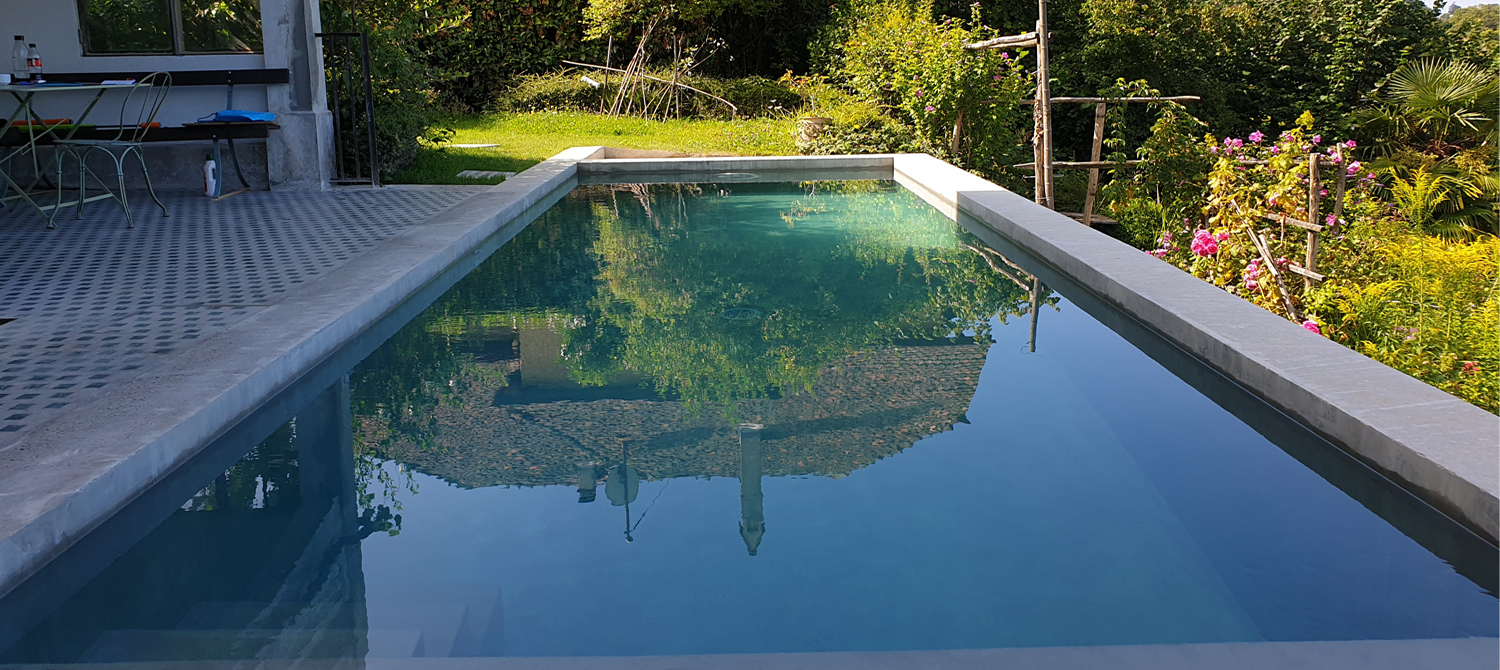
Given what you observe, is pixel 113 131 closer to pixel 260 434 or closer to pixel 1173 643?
pixel 260 434

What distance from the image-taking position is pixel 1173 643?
1987 millimetres

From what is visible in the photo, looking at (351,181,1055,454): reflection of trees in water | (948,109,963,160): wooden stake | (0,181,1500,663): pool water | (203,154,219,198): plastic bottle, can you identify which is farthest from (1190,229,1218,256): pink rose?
(203,154,219,198): plastic bottle

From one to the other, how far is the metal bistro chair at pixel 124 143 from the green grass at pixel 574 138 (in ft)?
6.64

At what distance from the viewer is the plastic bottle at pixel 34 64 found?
7242 millimetres

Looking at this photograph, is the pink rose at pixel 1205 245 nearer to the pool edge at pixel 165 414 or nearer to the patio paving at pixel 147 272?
the pool edge at pixel 165 414

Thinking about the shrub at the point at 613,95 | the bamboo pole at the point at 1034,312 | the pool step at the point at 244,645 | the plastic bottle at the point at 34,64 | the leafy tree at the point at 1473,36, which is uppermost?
the leafy tree at the point at 1473,36

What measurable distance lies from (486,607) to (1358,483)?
2180 mm

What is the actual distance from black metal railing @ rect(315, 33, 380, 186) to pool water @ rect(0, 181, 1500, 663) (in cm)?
447

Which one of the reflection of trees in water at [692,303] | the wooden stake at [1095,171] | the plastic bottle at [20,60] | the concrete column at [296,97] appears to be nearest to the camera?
the reflection of trees in water at [692,303]

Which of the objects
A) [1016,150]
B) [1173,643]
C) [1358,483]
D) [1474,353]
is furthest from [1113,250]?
[1016,150]

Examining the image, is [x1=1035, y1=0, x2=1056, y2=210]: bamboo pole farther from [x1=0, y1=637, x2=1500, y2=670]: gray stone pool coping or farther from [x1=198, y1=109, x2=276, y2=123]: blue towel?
Answer: [x1=0, y1=637, x2=1500, y2=670]: gray stone pool coping

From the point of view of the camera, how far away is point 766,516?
2.63 m

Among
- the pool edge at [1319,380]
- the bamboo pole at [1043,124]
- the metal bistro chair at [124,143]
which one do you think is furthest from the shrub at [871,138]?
the metal bistro chair at [124,143]

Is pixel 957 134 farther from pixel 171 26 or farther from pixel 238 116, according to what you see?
pixel 171 26
